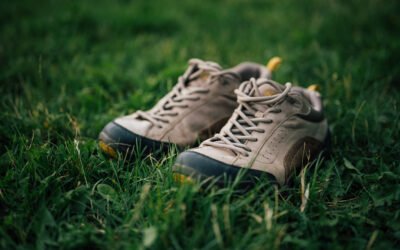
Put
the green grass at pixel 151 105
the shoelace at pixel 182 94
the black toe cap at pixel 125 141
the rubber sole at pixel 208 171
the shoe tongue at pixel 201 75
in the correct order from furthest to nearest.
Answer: the shoe tongue at pixel 201 75, the shoelace at pixel 182 94, the black toe cap at pixel 125 141, the rubber sole at pixel 208 171, the green grass at pixel 151 105

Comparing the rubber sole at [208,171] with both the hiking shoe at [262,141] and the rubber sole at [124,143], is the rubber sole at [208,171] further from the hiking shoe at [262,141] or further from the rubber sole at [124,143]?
the rubber sole at [124,143]

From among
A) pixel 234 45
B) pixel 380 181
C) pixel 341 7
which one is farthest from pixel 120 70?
pixel 341 7

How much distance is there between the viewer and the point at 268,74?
2.10 metres

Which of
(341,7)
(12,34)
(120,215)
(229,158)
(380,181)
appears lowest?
(120,215)

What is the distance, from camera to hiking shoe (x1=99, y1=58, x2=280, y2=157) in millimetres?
1855

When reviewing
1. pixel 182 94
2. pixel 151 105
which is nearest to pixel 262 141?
pixel 182 94

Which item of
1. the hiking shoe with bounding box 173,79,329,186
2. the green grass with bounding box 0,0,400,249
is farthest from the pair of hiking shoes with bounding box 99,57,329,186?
the green grass with bounding box 0,0,400,249

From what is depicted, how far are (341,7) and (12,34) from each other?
5.47 meters

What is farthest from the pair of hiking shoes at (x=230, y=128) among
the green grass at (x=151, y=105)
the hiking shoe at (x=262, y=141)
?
the green grass at (x=151, y=105)

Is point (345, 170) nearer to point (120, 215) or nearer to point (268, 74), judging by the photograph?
point (268, 74)

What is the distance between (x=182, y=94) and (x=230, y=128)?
591 mm

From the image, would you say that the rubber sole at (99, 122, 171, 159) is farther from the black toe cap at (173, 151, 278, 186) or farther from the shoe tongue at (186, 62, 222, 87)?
the shoe tongue at (186, 62, 222, 87)

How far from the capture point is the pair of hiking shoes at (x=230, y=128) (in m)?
1.50

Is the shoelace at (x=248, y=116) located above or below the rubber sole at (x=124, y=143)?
above
